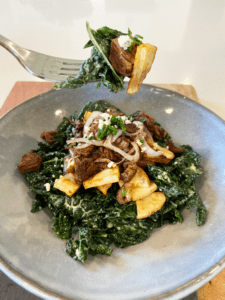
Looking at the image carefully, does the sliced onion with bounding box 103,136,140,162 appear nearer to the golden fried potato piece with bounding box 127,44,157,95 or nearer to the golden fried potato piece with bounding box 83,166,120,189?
the golden fried potato piece with bounding box 83,166,120,189

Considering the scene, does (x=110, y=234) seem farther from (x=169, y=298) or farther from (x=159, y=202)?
(x=169, y=298)

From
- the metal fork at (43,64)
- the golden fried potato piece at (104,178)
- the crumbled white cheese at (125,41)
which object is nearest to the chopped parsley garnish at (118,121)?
the golden fried potato piece at (104,178)

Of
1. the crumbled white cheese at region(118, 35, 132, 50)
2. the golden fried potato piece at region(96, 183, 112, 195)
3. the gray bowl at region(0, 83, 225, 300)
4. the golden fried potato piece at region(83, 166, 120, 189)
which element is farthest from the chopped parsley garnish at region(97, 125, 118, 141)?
the gray bowl at region(0, 83, 225, 300)

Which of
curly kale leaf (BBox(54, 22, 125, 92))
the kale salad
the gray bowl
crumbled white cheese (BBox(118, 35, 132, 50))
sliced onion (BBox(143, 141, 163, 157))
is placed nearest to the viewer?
the gray bowl

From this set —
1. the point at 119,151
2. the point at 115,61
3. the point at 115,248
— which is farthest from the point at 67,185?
the point at 115,61

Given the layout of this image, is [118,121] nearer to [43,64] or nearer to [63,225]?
[43,64]

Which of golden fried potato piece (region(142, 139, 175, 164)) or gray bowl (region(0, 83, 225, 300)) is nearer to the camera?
gray bowl (region(0, 83, 225, 300))

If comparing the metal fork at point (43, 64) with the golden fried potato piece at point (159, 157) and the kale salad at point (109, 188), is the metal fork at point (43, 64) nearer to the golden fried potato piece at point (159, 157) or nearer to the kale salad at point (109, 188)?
the kale salad at point (109, 188)
